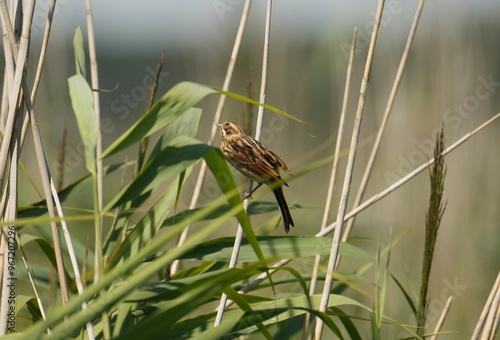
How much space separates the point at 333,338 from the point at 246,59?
3964 mm

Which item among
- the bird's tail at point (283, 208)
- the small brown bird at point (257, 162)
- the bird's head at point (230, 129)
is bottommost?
the bird's tail at point (283, 208)

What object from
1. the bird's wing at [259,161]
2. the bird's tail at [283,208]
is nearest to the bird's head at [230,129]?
the bird's wing at [259,161]

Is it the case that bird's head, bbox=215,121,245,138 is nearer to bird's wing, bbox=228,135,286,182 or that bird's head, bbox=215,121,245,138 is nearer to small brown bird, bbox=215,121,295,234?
small brown bird, bbox=215,121,295,234

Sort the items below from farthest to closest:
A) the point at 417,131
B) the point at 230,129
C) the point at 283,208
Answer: the point at 417,131
the point at 230,129
the point at 283,208

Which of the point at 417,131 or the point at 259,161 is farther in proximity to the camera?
the point at 417,131

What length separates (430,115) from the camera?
15.1ft

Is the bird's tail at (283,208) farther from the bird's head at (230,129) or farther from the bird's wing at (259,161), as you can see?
the bird's head at (230,129)

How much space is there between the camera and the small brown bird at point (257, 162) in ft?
7.72

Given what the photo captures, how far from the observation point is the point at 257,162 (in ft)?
7.94

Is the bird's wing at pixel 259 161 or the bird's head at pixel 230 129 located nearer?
the bird's wing at pixel 259 161

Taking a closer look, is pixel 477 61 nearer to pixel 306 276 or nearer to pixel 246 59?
pixel 306 276

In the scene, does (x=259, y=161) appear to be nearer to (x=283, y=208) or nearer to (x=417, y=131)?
(x=283, y=208)

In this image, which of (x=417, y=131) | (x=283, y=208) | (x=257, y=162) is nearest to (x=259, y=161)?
(x=257, y=162)

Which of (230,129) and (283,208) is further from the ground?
(230,129)
